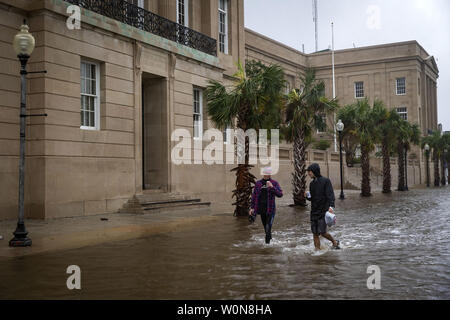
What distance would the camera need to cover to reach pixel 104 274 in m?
7.90

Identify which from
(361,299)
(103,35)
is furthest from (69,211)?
(361,299)

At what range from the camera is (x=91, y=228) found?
14.0 m

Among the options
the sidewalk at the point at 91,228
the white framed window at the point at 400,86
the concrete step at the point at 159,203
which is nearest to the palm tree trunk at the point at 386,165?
the concrete step at the point at 159,203

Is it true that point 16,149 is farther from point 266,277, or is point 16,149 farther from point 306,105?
point 306,105

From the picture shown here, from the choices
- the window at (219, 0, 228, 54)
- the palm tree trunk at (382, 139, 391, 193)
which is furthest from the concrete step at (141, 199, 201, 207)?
the palm tree trunk at (382, 139, 391, 193)

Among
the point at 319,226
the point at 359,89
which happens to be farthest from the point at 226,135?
the point at 359,89

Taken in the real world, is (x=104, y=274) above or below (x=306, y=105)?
below

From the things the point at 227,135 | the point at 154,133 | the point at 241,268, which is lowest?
the point at 241,268

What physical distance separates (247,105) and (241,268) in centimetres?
1059

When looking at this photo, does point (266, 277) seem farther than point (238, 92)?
No

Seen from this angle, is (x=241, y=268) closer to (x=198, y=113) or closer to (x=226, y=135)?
(x=198, y=113)

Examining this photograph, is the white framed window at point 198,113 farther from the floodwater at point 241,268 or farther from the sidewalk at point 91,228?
the floodwater at point 241,268

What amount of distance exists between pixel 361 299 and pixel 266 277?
1711mm

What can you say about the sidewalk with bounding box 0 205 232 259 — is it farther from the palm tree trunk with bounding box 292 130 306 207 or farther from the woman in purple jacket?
the palm tree trunk with bounding box 292 130 306 207
